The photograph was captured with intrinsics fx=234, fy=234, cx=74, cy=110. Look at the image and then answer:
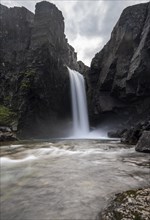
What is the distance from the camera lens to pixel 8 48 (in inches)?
2493

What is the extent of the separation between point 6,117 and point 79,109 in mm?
15253

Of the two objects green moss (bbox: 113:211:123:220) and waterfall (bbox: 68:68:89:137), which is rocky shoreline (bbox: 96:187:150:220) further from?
waterfall (bbox: 68:68:89:137)

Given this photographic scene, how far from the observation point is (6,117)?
43719mm

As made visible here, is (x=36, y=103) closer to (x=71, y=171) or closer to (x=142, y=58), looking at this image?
(x=142, y=58)

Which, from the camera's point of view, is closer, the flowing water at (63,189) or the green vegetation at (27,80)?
the flowing water at (63,189)

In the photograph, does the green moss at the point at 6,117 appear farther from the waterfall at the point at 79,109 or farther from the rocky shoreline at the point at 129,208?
the rocky shoreline at the point at 129,208

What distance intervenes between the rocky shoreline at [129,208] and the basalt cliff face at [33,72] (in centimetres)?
3813

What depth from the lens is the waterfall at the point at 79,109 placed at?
48.8 meters

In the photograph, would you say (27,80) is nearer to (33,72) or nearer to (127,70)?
(33,72)

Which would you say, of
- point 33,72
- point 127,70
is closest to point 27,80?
point 33,72

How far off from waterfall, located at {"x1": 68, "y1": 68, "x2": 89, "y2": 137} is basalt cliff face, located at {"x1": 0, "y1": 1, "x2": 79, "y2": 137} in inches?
62.1

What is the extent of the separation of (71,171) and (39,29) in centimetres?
5523

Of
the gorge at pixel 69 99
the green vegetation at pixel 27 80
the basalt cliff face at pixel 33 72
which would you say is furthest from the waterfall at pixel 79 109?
the green vegetation at pixel 27 80

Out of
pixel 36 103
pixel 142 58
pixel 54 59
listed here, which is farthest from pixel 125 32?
pixel 36 103
